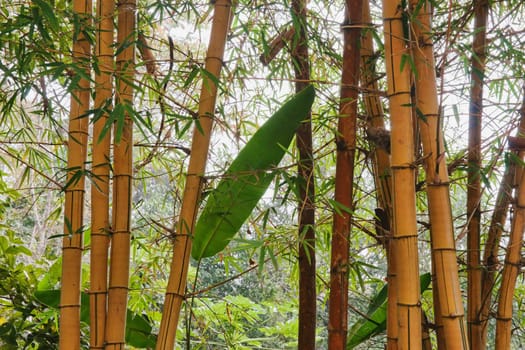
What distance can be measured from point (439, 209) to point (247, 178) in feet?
1.35

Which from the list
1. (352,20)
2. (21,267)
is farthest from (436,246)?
(21,267)

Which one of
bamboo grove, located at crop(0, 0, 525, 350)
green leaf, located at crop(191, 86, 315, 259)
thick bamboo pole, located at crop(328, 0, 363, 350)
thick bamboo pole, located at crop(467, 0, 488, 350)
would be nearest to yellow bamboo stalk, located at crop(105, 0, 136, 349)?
bamboo grove, located at crop(0, 0, 525, 350)

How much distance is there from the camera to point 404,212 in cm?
117

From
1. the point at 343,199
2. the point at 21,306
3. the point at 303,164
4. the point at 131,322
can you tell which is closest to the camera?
the point at 343,199

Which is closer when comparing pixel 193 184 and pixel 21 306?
pixel 193 184

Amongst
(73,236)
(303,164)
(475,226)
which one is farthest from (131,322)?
(475,226)

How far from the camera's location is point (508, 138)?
134cm

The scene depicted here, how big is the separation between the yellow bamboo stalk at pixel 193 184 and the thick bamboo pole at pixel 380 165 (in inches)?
12.8

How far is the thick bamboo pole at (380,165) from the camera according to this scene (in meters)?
1.38

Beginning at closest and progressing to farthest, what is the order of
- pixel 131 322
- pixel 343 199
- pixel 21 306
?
pixel 343 199, pixel 131 322, pixel 21 306

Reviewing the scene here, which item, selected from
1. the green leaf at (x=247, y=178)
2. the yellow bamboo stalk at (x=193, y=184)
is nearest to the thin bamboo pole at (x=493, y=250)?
the green leaf at (x=247, y=178)

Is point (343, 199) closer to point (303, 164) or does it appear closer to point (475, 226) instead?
point (303, 164)

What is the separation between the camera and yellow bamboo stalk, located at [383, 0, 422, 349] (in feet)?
3.83

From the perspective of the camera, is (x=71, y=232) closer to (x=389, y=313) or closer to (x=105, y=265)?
(x=105, y=265)
